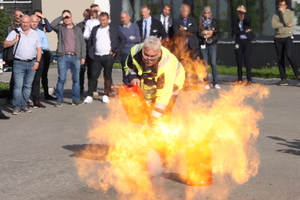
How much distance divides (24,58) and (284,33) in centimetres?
732

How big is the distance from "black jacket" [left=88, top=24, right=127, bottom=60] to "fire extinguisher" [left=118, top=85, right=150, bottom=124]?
7695 millimetres

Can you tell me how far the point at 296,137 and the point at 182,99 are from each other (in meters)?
5.52

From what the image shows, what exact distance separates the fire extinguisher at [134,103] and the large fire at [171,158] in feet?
0.70

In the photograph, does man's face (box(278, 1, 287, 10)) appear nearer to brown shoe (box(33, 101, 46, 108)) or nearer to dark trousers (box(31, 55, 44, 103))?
dark trousers (box(31, 55, 44, 103))

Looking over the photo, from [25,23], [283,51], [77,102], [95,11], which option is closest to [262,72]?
[283,51]

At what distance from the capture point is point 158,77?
809 centimetres

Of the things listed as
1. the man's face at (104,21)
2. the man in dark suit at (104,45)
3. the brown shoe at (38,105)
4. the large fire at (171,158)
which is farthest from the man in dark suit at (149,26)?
the large fire at (171,158)

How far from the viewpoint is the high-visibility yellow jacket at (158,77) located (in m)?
8.04

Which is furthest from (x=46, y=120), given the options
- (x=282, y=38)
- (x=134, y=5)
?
(x=134, y=5)

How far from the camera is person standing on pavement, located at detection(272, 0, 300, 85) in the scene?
59.5 feet

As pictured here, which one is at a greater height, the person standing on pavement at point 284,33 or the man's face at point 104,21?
the man's face at point 104,21

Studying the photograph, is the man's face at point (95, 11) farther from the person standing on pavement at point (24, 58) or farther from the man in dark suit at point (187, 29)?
the person standing on pavement at point (24, 58)

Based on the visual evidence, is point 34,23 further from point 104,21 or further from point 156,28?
point 156,28

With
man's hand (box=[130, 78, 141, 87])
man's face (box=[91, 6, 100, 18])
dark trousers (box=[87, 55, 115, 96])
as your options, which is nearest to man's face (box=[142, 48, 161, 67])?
man's hand (box=[130, 78, 141, 87])
